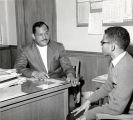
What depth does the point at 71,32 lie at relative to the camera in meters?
3.90

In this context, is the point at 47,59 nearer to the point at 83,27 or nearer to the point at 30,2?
the point at 83,27

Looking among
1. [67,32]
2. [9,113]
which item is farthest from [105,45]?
[67,32]

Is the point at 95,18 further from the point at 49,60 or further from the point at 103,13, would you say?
the point at 49,60

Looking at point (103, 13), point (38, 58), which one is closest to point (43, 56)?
point (38, 58)

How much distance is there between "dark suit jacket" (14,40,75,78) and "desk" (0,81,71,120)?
0.75 meters

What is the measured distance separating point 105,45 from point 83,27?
5.28 feet

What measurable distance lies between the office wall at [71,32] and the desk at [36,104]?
1.39 m

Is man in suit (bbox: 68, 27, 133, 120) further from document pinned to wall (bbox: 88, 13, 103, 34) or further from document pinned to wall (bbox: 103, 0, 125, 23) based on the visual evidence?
document pinned to wall (bbox: 88, 13, 103, 34)

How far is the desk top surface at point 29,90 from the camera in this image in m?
1.95

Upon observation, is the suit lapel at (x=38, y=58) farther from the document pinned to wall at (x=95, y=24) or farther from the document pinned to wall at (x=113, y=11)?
the document pinned to wall at (x=113, y=11)

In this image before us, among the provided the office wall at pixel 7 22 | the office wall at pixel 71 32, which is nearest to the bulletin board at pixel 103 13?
the office wall at pixel 71 32

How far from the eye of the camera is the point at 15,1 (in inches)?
171

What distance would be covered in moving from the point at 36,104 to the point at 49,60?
1190 millimetres

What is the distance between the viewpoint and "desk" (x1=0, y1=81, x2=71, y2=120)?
1948 mm
